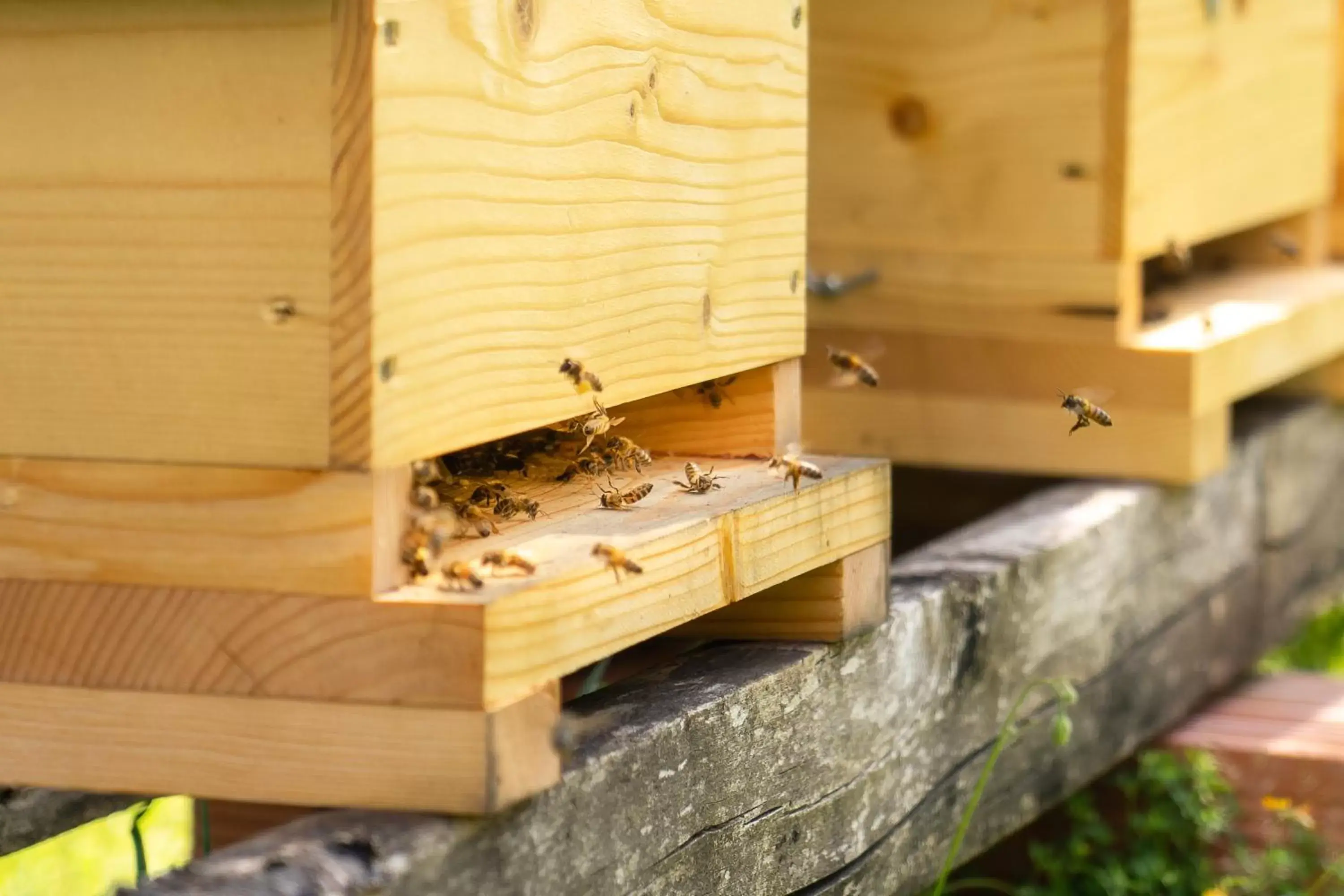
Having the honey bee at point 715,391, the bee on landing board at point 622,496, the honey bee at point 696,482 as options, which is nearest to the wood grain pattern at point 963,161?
the honey bee at point 715,391

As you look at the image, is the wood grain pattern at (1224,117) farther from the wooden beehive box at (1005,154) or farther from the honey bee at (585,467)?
the honey bee at (585,467)

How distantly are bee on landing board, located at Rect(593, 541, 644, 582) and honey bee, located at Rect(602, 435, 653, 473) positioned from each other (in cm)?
37

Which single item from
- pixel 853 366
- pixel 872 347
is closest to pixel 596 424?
pixel 853 366

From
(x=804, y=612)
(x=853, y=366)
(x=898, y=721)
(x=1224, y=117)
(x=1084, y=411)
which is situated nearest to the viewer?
(x=804, y=612)

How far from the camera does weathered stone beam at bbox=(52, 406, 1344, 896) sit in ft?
6.17

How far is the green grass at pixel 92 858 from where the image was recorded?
3926 millimetres

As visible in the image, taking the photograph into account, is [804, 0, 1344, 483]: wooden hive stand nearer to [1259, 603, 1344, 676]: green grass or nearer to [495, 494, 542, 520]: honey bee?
[1259, 603, 1344, 676]: green grass

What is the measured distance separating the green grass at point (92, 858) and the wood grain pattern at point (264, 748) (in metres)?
1.97

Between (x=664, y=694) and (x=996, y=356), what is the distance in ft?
5.31

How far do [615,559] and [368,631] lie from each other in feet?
0.96

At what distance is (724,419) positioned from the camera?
263cm

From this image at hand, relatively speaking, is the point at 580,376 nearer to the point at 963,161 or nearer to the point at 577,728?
the point at 577,728

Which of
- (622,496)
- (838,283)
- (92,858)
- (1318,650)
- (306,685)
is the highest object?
(838,283)

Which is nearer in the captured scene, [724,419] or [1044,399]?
[724,419]
